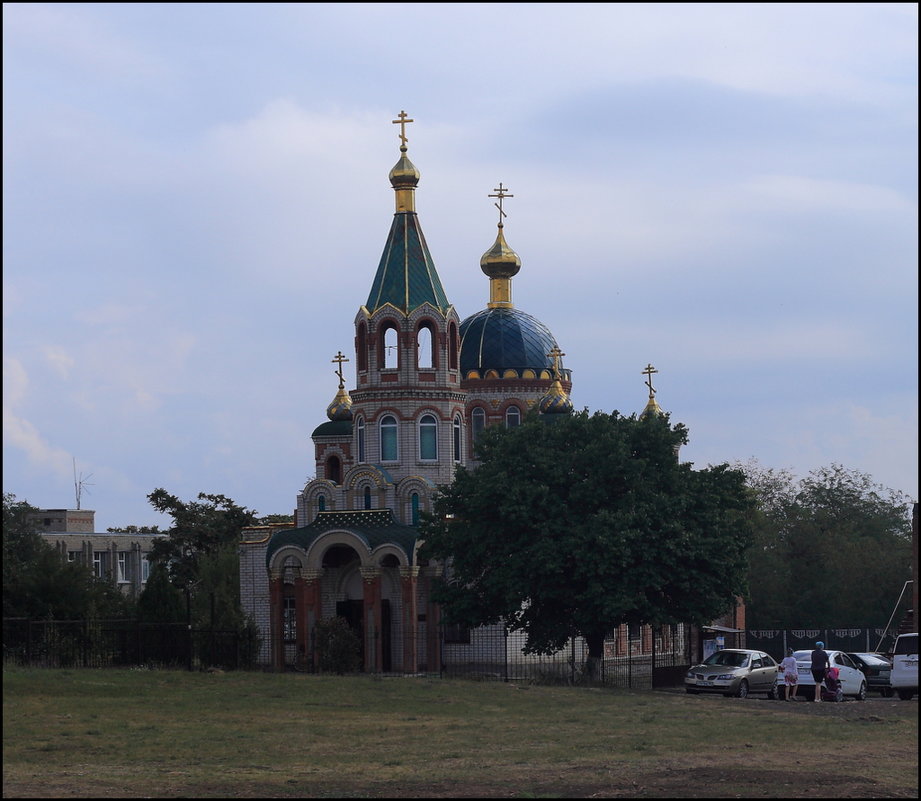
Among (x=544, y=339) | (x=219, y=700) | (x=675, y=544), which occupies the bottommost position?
(x=219, y=700)

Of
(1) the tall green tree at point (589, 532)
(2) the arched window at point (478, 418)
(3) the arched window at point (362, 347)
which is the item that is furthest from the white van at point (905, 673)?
(2) the arched window at point (478, 418)

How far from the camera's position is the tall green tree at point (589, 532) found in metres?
41.2

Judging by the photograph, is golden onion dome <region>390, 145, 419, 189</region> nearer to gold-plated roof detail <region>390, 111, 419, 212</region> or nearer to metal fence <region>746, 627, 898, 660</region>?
gold-plated roof detail <region>390, 111, 419, 212</region>

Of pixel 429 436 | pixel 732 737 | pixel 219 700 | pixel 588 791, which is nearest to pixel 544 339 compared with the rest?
pixel 429 436

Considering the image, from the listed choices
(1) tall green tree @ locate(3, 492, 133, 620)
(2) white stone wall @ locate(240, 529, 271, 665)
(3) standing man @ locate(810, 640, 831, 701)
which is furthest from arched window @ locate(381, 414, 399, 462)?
(3) standing man @ locate(810, 640, 831, 701)

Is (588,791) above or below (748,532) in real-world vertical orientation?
below

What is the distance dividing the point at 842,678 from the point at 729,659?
2.96 m

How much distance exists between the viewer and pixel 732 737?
2656 centimetres

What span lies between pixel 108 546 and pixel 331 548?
37.4 meters

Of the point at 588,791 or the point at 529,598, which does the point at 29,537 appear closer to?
the point at 529,598

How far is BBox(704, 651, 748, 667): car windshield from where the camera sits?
40344mm

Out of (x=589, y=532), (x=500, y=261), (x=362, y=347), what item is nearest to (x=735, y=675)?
(x=589, y=532)

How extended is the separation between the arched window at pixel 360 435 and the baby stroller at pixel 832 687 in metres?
20.3

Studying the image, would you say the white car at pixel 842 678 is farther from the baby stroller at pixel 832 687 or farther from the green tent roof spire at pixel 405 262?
the green tent roof spire at pixel 405 262
